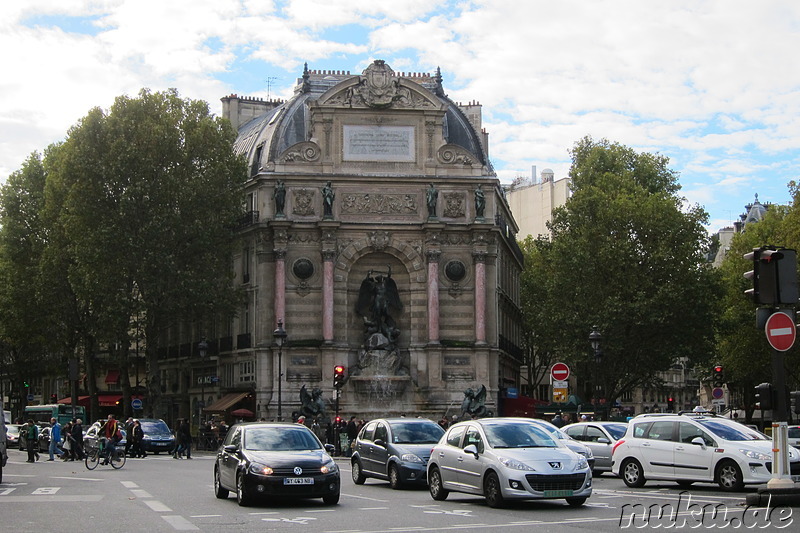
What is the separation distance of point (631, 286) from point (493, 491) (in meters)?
41.4

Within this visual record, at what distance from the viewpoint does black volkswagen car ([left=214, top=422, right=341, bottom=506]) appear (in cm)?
2050

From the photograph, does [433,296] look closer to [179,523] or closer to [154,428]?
[154,428]

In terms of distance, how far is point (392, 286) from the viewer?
58281mm

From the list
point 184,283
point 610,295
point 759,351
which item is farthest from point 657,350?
point 184,283

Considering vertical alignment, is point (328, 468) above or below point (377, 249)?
below

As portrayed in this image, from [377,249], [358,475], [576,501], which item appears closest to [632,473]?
[576,501]

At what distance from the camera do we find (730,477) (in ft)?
77.8

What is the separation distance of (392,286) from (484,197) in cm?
633

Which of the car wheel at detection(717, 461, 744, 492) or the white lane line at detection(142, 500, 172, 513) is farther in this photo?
the car wheel at detection(717, 461, 744, 492)

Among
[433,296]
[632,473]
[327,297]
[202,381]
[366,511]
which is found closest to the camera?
[366,511]

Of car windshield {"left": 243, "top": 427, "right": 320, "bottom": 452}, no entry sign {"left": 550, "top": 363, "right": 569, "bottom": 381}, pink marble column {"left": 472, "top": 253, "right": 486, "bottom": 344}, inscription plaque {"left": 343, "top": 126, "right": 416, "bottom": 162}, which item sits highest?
inscription plaque {"left": 343, "top": 126, "right": 416, "bottom": 162}

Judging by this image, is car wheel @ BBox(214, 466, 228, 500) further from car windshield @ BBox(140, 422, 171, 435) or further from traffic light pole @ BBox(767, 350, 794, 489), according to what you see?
car windshield @ BBox(140, 422, 171, 435)

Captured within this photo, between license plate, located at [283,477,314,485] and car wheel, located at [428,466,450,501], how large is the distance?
277 cm

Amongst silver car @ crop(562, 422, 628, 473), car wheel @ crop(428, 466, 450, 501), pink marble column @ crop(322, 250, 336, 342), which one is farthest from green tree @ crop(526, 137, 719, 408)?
car wheel @ crop(428, 466, 450, 501)
